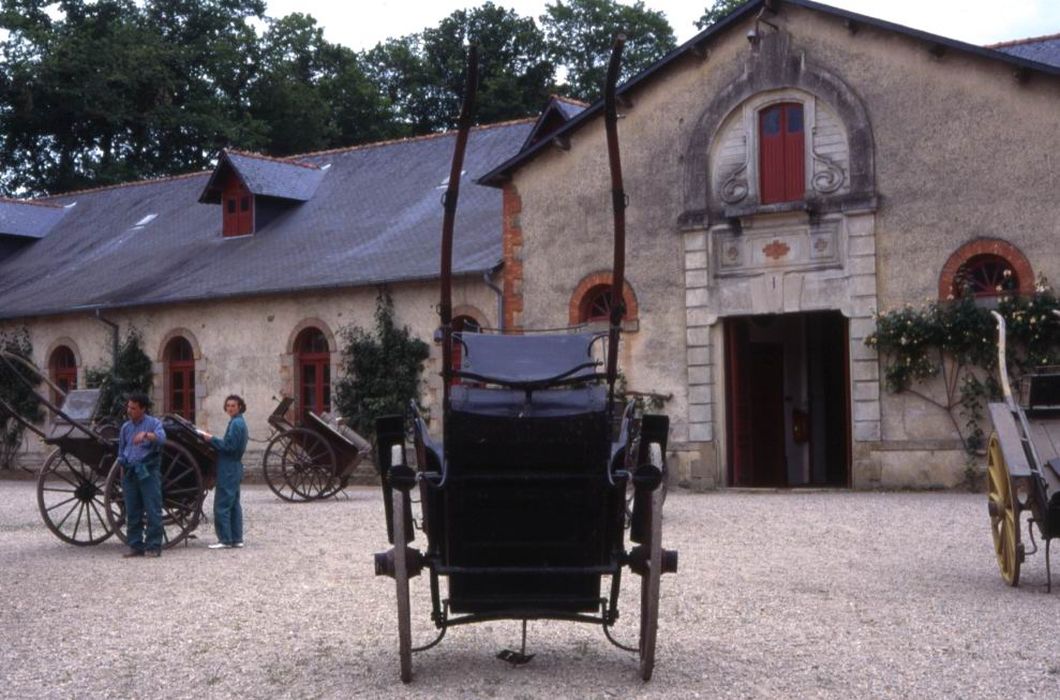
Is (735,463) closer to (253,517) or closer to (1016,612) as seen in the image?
(253,517)

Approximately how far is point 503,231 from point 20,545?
10.2 metres

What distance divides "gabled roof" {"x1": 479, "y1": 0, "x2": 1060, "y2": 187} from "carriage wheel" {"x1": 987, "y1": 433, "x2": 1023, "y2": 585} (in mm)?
9697

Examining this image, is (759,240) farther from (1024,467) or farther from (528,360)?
(528,360)

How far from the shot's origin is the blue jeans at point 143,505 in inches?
514

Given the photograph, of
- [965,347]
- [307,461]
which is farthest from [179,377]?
[965,347]

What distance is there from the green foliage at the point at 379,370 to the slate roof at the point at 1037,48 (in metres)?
10.2

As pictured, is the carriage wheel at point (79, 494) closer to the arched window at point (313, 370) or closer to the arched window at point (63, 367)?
the arched window at point (313, 370)

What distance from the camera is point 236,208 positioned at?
30.2 metres

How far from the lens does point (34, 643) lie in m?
8.37

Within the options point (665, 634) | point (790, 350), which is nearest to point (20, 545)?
point (665, 634)

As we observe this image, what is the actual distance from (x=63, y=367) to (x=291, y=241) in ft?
19.7

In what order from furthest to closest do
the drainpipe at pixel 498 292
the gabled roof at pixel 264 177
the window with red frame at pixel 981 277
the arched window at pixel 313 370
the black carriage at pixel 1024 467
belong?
the gabled roof at pixel 264 177
the arched window at pixel 313 370
the drainpipe at pixel 498 292
the window with red frame at pixel 981 277
the black carriage at pixel 1024 467

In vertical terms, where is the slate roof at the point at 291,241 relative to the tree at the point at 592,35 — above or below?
below

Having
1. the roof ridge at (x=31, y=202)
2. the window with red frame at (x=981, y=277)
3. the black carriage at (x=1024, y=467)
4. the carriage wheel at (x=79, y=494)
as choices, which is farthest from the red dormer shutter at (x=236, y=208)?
the black carriage at (x=1024, y=467)
